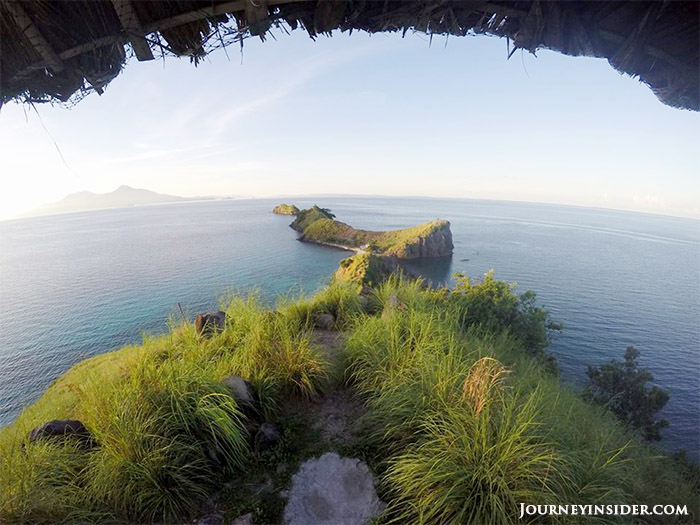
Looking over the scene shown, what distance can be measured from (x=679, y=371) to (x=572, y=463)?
1368 inches

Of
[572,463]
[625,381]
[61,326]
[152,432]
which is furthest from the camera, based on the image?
[61,326]

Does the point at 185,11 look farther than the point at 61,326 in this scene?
No

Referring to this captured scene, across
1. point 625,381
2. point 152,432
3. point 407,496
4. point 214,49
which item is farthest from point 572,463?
point 625,381

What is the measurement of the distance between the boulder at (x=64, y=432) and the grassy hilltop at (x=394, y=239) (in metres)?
50.2

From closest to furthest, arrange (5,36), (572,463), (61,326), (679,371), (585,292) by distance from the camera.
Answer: (5,36)
(572,463)
(679,371)
(61,326)
(585,292)

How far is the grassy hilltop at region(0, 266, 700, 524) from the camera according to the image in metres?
2.45

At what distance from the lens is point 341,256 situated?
56.5 m

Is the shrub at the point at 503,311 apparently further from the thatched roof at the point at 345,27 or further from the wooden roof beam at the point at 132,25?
the wooden roof beam at the point at 132,25

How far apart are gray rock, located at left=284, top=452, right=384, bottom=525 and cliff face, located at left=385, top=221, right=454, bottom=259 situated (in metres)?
54.0

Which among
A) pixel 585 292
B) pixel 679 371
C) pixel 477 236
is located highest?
pixel 477 236

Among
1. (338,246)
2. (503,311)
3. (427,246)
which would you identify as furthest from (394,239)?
(503,311)

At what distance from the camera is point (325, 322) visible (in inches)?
291

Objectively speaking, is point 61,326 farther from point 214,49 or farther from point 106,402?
point 214,49

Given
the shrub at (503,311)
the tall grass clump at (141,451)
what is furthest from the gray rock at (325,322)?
the shrub at (503,311)
